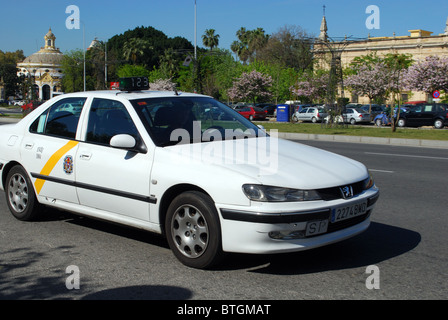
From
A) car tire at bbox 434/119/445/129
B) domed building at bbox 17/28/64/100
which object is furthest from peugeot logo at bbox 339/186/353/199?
domed building at bbox 17/28/64/100

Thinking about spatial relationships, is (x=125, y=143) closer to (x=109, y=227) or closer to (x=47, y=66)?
(x=109, y=227)

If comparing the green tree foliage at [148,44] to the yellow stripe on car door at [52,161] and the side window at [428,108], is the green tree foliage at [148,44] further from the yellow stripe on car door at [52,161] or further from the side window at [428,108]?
the yellow stripe on car door at [52,161]

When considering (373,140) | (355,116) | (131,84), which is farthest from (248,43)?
(131,84)

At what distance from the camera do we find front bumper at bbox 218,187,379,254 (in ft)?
13.0

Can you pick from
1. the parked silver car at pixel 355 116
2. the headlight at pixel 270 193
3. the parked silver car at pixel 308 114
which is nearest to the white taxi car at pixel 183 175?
the headlight at pixel 270 193

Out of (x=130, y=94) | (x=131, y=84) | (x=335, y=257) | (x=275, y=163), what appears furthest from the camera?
(x=131, y=84)

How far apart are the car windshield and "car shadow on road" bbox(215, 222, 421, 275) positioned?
47.3 inches

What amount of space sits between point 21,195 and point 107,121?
Result: 61.8 inches

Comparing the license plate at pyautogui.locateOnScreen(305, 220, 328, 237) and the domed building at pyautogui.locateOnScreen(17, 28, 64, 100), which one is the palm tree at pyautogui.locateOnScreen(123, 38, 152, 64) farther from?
the license plate at pyautogui.locateOnScreen(305, 220, 328, 237)

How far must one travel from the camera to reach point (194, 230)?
431 cm

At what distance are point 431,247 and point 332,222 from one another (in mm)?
1386
